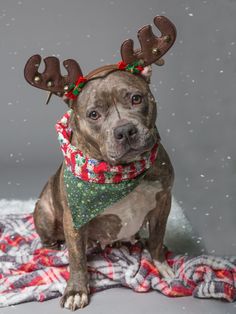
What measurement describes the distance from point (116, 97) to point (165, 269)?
116 centimetres

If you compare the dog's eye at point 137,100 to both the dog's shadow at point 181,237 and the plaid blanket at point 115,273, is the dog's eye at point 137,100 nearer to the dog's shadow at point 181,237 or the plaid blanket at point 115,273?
the plaid blanket at point 115,273

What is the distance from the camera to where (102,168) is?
12.7 ft

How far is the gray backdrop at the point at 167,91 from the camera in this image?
4109 millimetres

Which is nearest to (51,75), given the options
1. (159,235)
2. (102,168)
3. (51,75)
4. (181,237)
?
(51,75)

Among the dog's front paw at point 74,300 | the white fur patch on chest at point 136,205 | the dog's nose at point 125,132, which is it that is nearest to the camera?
the dog's nose at point 125,132

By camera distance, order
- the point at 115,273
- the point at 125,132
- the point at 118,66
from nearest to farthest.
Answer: the point at 125,132 < the point at 118,66 < the point at 115,273

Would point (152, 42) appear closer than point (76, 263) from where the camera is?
Yes

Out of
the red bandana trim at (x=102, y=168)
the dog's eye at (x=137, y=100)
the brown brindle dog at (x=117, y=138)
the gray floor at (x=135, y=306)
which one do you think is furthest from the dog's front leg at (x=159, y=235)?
the dog's eye at (x=137, y=100)

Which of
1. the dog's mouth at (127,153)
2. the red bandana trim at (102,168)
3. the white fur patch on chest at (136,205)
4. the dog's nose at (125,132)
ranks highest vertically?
the dog's nose at (125,132)

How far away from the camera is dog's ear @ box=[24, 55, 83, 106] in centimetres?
361

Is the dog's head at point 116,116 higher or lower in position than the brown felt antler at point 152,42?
lower

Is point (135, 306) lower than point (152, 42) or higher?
lower

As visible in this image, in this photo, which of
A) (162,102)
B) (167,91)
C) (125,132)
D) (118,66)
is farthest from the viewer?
(162,102)

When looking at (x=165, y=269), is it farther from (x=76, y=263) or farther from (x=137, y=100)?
(x=137, y=100)
